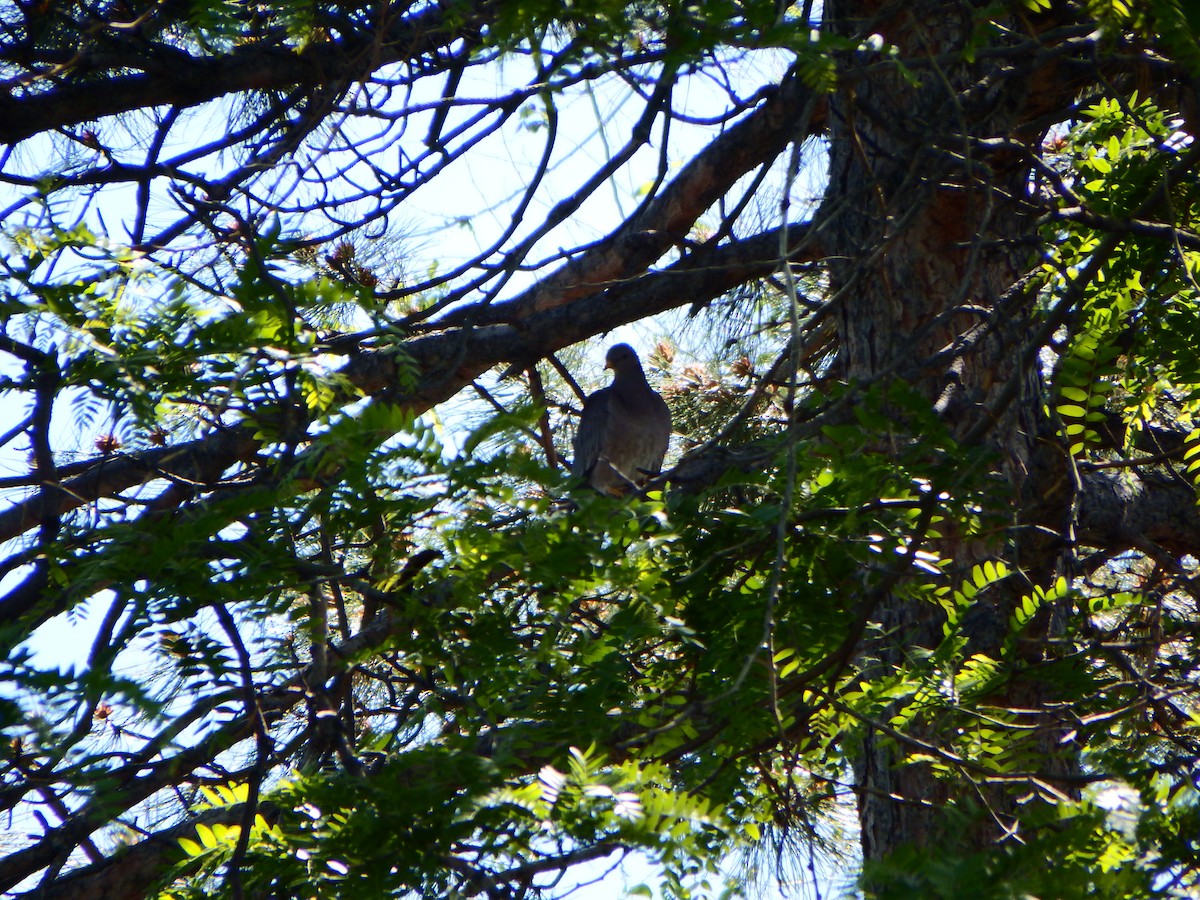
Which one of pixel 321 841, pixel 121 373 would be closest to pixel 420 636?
pixel 321 841

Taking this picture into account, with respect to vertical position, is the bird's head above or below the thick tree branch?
above

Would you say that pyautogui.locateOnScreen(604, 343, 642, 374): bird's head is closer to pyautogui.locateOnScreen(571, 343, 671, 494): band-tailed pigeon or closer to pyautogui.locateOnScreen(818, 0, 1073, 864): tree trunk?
pyautogui.locateOnScreen(571, 343, 671, 494): band-tailed pigeon

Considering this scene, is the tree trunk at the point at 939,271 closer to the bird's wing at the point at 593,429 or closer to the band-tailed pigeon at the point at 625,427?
the band-tailed pigeon at the point at 625,427

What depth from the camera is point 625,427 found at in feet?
18.9

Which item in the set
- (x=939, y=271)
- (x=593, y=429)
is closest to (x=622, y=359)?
(x=593, y=429)

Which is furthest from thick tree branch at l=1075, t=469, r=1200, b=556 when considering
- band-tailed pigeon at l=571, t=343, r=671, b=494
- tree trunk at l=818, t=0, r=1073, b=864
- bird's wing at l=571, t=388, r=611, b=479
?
bird's wing at l=571, t=388, r=611, b=479

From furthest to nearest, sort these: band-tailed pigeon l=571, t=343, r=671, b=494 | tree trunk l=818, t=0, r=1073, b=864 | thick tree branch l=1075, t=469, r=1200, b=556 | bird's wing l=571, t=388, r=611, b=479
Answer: bird's wing l=571, t=388, r=611, b=479
band-tailed pigeon l=571, t=343, r=671, b=494
thick tree branch l=1075, t=469, r=1200, b=556
tree trunk l=818, t=0, r=1073, b=864

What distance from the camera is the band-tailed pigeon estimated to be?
5.62 meters

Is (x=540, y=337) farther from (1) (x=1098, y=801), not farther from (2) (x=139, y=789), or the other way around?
(1) (x=1098, y=801)

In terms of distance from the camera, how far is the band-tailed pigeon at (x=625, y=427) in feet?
18.5

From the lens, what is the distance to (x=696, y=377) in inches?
210

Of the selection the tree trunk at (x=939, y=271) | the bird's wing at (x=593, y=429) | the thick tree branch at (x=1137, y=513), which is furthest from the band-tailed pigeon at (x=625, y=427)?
the thick tree branch at (x=1137, y=513)

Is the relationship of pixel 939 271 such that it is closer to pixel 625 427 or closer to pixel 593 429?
pixel 625 427

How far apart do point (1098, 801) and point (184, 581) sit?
54.3 inches
